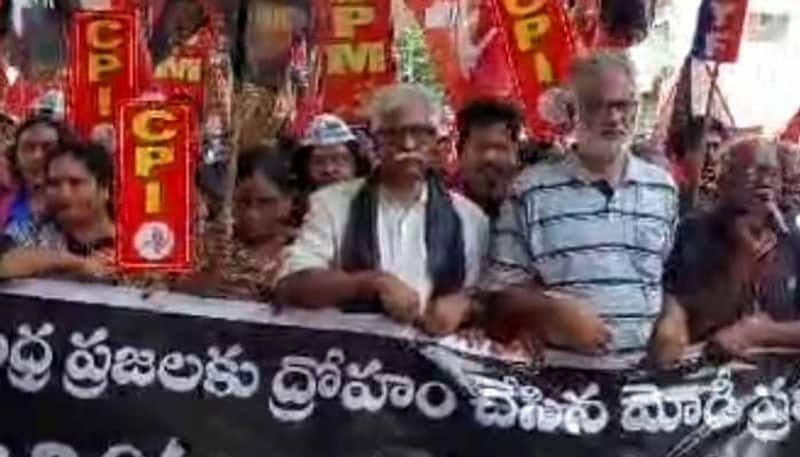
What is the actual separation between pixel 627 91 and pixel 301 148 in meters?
1.99

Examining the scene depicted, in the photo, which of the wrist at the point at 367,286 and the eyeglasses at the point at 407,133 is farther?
the eyeglasses at the point at 407,133

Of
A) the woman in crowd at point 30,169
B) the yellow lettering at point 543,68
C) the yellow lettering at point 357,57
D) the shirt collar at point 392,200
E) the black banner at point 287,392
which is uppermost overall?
the yellow lettering at point 543,68

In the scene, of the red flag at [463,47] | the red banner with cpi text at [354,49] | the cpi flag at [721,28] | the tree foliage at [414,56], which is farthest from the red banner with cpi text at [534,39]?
the tree foliage at [414,56]

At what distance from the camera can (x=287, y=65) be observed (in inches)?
370

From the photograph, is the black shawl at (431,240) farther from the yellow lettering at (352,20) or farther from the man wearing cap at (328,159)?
the yellow lettering at (352,20)

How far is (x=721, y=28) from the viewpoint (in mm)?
9102

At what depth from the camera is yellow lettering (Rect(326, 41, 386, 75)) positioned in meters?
8.85

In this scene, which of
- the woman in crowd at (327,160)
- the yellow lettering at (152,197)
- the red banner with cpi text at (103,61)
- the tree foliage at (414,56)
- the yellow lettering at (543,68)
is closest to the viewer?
the yellow lettering at (152,197)

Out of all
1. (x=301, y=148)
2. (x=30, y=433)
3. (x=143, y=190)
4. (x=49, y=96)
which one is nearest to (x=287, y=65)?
(x=49, y=96)

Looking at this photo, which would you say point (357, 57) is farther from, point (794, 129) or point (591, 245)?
point (591, 245)

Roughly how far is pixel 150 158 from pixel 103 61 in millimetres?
1061

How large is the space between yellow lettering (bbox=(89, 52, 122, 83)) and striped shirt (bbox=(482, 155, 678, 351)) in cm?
188

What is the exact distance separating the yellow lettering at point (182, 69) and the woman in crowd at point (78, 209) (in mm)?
2223

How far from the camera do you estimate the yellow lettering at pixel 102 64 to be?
7.38 meters
